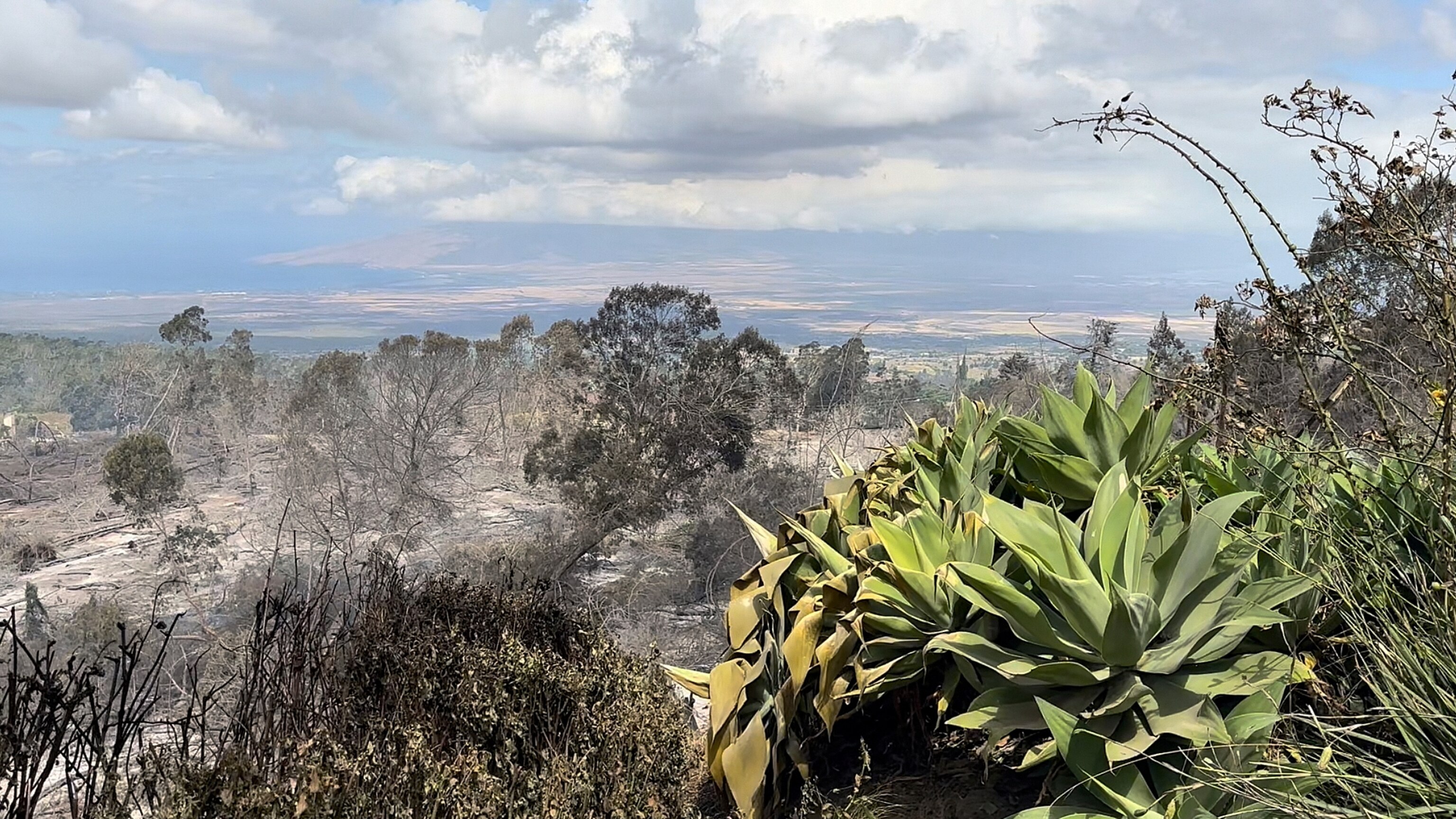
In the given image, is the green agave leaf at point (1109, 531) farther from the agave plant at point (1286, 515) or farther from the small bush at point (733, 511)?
the small bush at point (733, 511)

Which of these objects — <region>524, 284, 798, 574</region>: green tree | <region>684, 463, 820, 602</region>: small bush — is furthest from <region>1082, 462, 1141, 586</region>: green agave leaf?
<region>524, 284, 798, 574</region>: green tree

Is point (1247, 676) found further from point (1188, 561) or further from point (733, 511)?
point (733, 511)

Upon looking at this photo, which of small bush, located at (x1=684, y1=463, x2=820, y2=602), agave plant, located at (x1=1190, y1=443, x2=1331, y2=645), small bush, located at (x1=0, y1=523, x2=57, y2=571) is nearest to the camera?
agave plant, located at (x1=1190, y1=443, x2=1331, y2=645)

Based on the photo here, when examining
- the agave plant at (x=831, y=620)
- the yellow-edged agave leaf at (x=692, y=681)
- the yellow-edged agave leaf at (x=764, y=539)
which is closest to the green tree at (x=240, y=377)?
the yellow-edged agave leaf at (x=764, y=539)

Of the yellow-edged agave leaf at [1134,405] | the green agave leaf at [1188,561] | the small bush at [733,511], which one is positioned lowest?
the small bush at [733,511]

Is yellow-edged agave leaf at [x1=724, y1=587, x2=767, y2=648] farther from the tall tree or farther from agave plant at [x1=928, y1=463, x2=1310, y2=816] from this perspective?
the tall tree
